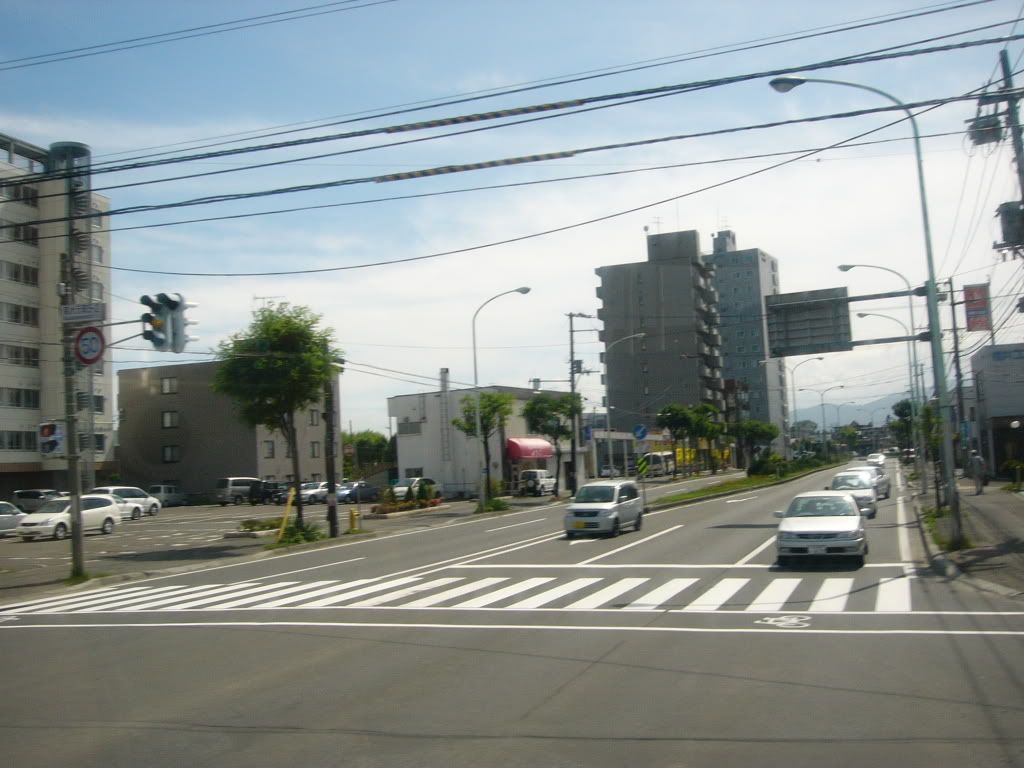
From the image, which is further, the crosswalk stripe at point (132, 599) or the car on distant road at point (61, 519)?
the car on distant road at point (61, 519)

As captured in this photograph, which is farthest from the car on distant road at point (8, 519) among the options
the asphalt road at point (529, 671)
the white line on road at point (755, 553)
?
the white line on road at point (755, 553)

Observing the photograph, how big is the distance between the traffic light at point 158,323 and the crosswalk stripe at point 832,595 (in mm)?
12983

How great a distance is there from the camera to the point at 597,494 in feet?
95.3

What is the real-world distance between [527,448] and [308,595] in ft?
162

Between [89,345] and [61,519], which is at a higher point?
[89,345]

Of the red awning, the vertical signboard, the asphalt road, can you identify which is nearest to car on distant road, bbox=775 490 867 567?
the asphalt road

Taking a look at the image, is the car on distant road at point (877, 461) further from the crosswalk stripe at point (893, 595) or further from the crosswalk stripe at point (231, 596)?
the crosswalk stripe at point (231, 596)

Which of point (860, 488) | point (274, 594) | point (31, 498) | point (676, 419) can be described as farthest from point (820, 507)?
point (676, 419)

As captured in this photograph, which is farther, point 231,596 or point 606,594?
point 231,596

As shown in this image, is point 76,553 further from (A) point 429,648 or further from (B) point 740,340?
(B) point 740,340

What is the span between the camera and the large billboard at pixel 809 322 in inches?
1297

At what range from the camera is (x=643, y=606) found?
14.5 m

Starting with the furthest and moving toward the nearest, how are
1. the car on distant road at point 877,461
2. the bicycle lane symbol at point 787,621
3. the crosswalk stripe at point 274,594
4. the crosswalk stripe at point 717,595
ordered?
the car on distant road at point 877,461, the crosswalk stripe at point 274,594, the crosswalk stripe at point 717,595, the bicycle lane symbol at point 787,621

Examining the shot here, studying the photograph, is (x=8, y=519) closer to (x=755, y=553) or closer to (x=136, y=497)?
(x=136, y=497)
